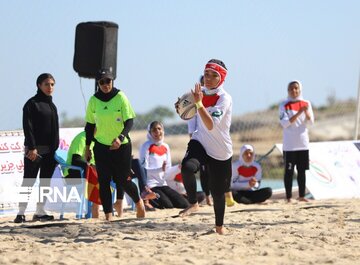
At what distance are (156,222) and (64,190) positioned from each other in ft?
7.45

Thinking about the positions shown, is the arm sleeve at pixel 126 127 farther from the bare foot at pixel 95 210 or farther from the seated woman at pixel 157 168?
the seated woman at pixel 157 168

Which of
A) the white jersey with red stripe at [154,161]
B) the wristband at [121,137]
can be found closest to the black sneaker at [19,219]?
the wristband at [121,137]

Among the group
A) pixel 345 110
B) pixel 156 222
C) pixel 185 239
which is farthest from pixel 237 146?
pixel 185 239

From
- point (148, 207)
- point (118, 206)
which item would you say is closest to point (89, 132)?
point (118, 206)

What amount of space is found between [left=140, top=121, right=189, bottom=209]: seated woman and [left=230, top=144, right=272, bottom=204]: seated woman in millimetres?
1052

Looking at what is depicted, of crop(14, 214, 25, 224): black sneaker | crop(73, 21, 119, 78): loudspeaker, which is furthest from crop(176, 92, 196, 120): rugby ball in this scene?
crop(73, 21, 119, 78): loudspeaker

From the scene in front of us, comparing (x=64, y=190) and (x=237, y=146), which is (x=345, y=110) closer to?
(x=237, y=146)

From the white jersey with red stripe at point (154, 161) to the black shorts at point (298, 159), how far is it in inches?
71.2

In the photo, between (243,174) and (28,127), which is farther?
(243,174)

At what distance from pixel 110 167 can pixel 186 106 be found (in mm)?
2000

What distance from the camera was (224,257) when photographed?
7570 millimetres

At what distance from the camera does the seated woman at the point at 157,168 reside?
41.8ft

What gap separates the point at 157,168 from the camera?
12766 mm

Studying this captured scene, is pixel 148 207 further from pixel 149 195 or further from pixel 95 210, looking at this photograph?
pixel 95 210
